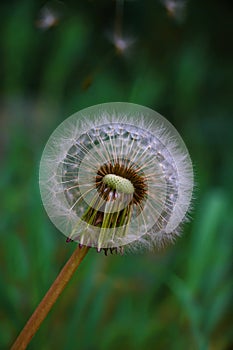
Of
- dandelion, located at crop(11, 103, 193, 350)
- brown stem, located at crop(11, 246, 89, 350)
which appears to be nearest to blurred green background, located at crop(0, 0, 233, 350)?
dandelion, located at crop(11, 103, 193, 350)

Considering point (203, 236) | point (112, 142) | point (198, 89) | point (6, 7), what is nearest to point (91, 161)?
point (112, 142)

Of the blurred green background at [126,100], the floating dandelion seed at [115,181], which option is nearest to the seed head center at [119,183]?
the floating dandelion seed at [115,181]

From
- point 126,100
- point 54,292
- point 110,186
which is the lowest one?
point 54,292

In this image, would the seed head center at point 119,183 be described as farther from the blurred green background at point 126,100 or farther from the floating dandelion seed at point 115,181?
the blurred green background at point 126,100

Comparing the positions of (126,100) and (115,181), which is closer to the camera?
(115,181)

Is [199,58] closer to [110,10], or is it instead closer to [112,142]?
[110,10]

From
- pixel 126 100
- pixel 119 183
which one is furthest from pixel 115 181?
pixel 126 100

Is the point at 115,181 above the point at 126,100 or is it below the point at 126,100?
below

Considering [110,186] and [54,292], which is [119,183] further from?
[54,292]
